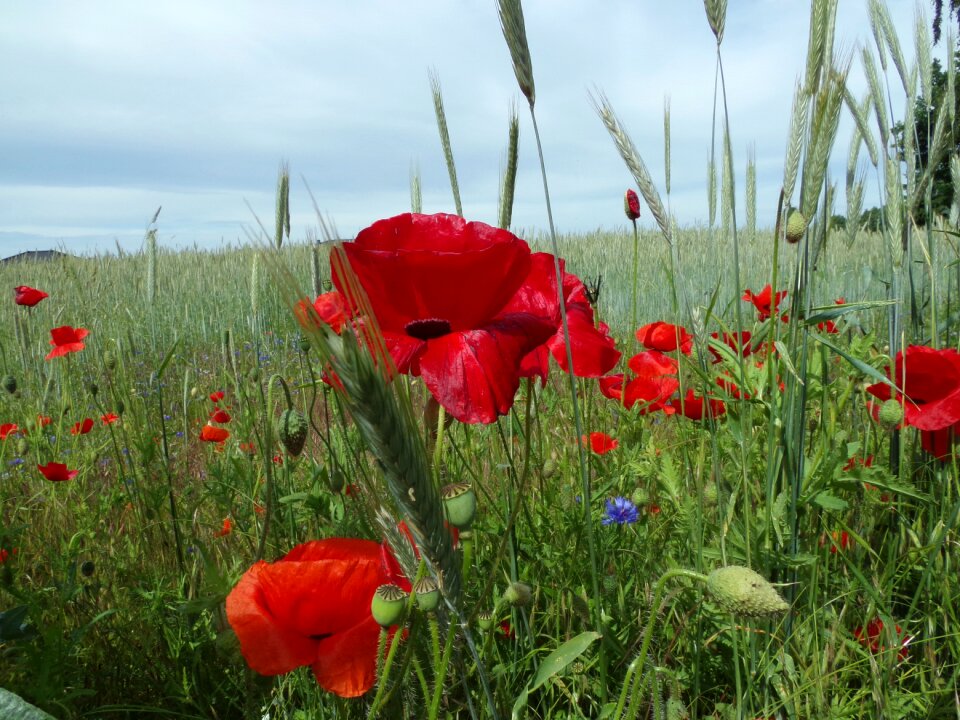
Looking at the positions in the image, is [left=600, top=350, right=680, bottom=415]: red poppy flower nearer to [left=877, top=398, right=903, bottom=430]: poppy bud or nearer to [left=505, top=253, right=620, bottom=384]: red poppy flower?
[left=877, top=398, right=903, bottom=430]: poppy bud

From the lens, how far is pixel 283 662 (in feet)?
2.37

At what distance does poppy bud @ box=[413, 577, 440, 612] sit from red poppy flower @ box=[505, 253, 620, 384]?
0.27 metres

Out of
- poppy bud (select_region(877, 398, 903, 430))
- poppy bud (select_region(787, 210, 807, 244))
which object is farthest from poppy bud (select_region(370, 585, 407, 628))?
poppy bud (select_region(877, 398, 903, 430))

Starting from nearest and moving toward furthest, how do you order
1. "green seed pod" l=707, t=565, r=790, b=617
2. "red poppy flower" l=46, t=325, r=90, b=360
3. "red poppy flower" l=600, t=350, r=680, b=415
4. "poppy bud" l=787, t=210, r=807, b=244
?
"green seed pod" l=707, t=565, r=790, b=617, "poppy bud" l=787, t=210, r=807, b=244, "red poppy flower" l=600, t=350, r=680, b=415, "red poppy flower" l=46, t=325, r=90, b=360

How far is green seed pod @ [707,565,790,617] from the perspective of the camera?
595 mm

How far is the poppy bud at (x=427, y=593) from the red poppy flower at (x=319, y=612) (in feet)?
0.53

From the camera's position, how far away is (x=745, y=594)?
0.60 m

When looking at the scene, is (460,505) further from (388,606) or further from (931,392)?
(931,392)

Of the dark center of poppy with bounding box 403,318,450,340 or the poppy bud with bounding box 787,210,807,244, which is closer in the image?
the dark center of poppy with bounding box 403,318,450,340

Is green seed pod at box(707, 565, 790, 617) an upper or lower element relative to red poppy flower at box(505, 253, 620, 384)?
lower

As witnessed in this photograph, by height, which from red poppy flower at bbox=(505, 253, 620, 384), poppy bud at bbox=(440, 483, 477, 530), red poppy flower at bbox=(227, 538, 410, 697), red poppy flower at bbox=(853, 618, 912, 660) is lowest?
red poppy flower at bbox=(853, 618, 912, 660)

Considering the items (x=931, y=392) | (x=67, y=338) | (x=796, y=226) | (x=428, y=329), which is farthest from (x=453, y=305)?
(x=67, y=338)

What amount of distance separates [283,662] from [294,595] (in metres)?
0.07

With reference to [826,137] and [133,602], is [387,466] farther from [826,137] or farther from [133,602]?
[133,602]
